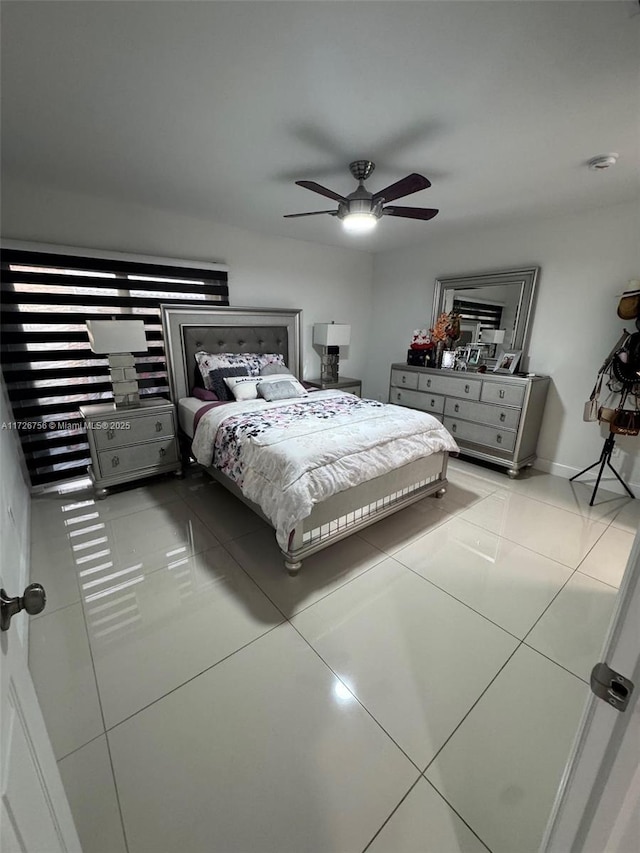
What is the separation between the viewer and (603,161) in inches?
81.2

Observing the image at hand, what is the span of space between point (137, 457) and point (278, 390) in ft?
4.40

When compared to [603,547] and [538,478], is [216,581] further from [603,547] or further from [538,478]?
[538,478]

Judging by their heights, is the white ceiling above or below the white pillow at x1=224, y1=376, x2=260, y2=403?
above

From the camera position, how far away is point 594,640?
1.66 m

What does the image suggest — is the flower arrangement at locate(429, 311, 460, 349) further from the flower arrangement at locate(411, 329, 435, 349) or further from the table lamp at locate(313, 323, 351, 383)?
the table lamp at locate(313, 323, 351, 383)

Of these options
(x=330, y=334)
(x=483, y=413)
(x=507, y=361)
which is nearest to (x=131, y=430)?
(x=330, y=334)

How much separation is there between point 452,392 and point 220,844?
3.52 meters

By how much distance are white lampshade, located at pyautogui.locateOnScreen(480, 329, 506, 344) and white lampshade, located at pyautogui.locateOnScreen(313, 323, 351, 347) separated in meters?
1.52

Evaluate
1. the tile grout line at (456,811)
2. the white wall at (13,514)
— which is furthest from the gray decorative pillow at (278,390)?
the tile grout line at (456,811)

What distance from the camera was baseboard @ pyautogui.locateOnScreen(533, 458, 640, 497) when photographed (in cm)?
304

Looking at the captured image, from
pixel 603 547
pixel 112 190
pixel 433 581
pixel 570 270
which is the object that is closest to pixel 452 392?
pixel 570 270

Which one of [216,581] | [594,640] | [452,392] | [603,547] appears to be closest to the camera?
[594,640]

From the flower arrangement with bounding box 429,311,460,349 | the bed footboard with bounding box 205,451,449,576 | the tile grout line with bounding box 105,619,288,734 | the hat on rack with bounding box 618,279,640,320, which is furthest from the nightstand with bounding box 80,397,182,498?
the hat on rack with bounding box 618,279,640,320

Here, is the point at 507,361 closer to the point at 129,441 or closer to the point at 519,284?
the point at 519,284
